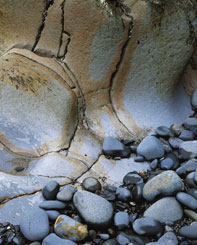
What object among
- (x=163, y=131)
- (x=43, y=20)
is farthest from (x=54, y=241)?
(x=43, y=20)

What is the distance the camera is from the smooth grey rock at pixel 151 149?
1.68 metres

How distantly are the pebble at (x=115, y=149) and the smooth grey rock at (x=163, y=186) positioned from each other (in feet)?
1.27

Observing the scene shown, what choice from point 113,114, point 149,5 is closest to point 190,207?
point 113,114

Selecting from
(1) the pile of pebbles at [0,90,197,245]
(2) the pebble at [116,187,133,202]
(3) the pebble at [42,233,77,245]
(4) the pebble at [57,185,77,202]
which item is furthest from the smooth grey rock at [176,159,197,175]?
(3) the pebble at [42,233,77,245]

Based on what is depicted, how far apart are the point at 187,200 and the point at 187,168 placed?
0.24m

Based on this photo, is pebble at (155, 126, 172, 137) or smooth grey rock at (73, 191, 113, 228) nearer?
smooth grey rock at (73, 191, 113, 228)

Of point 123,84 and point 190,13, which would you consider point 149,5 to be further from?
point 123,84

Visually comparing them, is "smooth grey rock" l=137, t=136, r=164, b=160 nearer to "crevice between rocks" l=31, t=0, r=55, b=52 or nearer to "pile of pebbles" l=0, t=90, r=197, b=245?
"pile of pebbles" l=0, t=90, r=197, b=245

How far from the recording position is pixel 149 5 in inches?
72.7

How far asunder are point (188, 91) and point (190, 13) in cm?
50

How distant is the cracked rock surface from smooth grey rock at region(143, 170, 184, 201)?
1.06 feet

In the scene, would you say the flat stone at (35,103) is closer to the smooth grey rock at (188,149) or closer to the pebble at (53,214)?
the pebble at (53,214)

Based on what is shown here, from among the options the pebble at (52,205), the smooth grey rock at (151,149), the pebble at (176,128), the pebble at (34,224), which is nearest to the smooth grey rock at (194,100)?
the pebble at (176,128)

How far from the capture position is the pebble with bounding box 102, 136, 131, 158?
1748 millimetres
